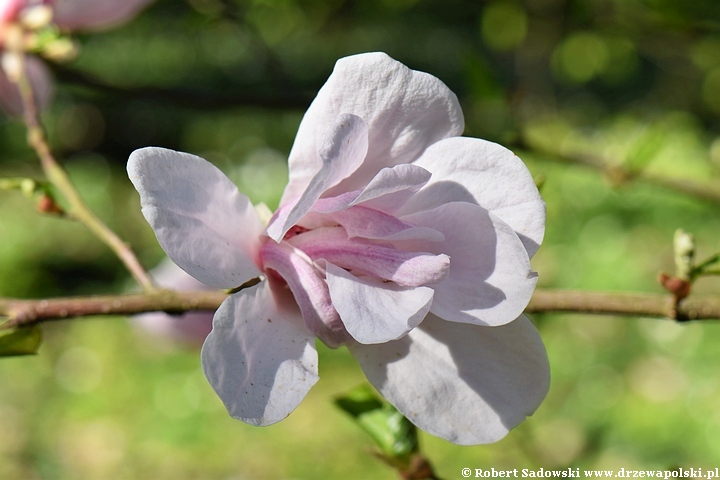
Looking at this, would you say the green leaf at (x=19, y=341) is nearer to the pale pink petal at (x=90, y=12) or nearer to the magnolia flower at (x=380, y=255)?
the magnolia flower at (x=380, y=255)

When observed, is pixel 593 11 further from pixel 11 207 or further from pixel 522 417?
pixel 11 207

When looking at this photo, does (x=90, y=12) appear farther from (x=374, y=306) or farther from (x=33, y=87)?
(x=374, y=306)

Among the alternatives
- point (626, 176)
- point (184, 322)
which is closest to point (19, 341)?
point (184, 322)

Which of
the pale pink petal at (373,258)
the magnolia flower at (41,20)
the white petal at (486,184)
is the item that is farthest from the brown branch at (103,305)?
the magnolia flower at (41,20)

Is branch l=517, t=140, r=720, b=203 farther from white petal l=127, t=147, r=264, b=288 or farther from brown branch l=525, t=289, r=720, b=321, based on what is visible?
white petal l=127, t=147, r=264, b=288

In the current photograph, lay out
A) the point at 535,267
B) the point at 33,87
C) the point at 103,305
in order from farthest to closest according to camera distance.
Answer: the point at 535,267, the point at 33,87, the point at 103,305
